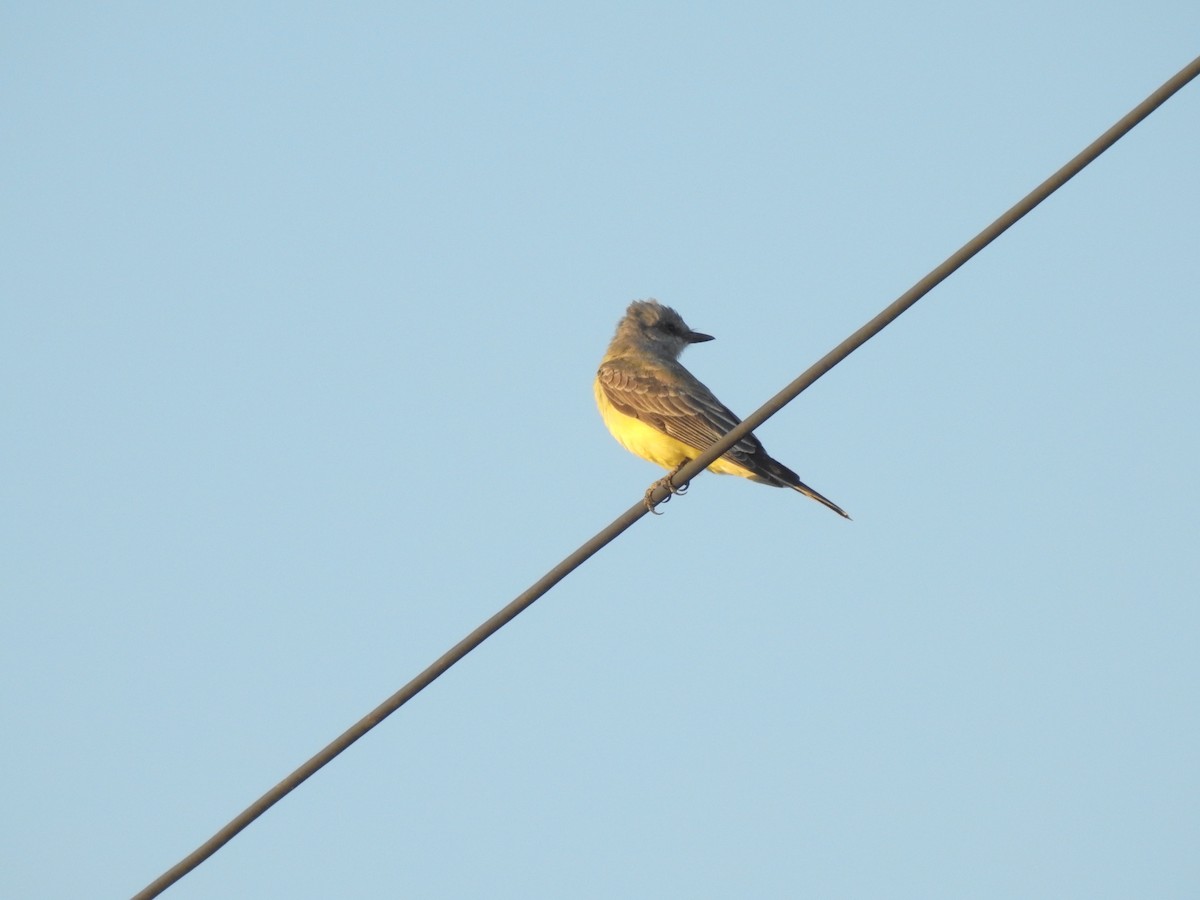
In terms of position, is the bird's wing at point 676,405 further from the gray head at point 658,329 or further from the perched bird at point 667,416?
the gray head at point 658,329

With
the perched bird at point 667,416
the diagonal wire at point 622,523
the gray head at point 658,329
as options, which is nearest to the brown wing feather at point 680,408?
the perched bird at point 667,416

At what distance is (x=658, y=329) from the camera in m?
12.7

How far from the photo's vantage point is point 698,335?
1280 cm

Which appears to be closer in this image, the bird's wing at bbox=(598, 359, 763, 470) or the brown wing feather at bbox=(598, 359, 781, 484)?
the brown wing feather at bbox=(598, 359, 781, 484)

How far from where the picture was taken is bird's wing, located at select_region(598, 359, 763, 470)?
10.1 meters

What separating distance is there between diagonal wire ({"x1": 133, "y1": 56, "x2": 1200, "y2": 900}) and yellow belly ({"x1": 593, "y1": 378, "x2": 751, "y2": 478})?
3.66m

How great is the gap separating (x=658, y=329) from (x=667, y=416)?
238 centimetres

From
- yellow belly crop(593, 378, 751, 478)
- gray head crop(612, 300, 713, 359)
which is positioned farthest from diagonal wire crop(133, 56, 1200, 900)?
gray head crop(612, 300, 713, 359)

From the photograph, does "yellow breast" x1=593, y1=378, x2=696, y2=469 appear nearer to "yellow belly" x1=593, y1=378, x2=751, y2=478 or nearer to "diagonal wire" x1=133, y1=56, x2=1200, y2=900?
"yellow belly" x1=593, y1=378, x2=751, y2=478

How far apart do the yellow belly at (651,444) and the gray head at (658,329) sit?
1.54m

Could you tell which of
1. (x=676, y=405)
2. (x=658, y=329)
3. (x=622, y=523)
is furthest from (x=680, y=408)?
(x=622, y=523)

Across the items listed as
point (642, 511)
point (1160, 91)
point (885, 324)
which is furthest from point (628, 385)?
point (1160, 91)

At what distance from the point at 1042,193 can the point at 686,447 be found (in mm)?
5005

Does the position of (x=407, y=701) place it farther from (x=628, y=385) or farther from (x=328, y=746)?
(x=628, y=385)
